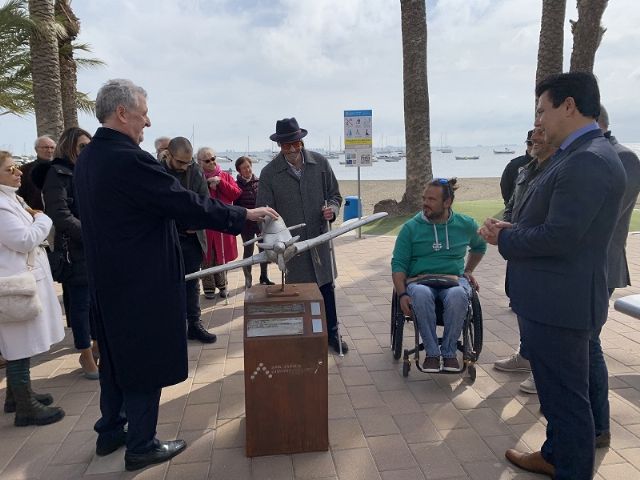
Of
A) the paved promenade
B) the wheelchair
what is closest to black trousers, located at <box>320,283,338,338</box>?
the paved promenade

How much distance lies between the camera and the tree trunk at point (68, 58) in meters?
11.5

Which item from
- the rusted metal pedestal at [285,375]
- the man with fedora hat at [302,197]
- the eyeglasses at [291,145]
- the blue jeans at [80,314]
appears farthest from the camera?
the man with fedora hat at [302,197]

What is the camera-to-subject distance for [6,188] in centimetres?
312

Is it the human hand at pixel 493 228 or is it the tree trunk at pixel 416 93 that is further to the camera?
the tree trunk at pixel 416 93

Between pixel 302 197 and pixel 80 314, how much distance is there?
1979mm

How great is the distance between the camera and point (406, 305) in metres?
3.75

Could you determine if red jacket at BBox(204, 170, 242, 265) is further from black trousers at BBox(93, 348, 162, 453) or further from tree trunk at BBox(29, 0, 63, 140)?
tree trunk at BBox(29, 0, 63, 140)

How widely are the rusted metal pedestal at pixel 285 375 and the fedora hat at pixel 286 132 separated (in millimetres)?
1564

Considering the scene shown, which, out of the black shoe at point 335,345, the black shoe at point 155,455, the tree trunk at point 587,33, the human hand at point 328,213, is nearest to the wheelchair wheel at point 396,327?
the black shoe at point 335,345

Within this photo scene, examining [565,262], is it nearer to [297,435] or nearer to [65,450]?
[297,435]

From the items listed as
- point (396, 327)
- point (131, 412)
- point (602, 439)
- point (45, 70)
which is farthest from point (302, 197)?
point (45, 70)

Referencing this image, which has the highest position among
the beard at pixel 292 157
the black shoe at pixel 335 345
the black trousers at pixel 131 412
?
the beard at pixel 292 157

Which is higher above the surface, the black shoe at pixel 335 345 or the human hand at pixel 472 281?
the human hand at pixel 472 281

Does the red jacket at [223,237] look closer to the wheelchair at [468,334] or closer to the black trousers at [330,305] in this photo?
the black trousers at [330,305]
